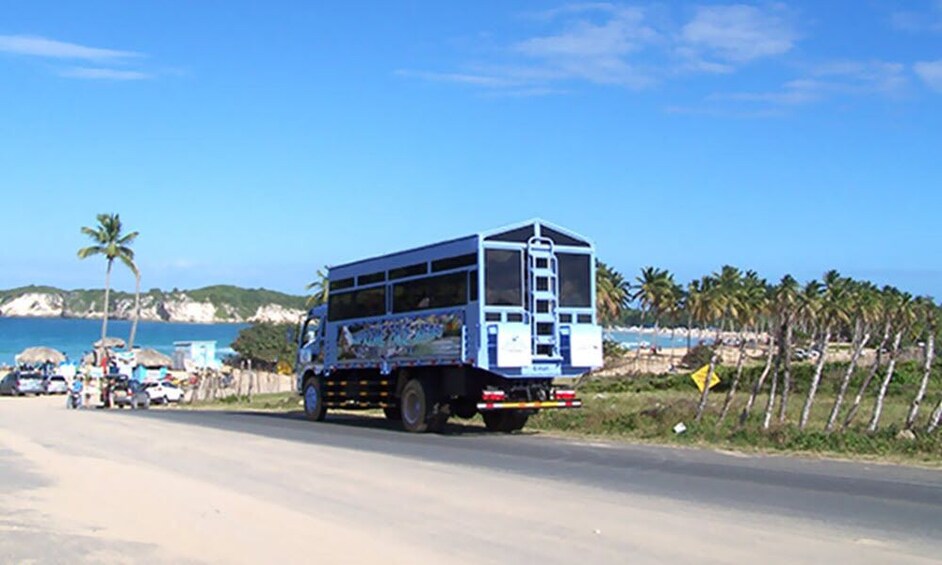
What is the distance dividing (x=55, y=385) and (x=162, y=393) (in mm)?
16128

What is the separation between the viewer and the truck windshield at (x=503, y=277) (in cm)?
2223

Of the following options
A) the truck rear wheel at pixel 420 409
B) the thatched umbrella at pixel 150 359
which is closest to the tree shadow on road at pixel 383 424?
the truck rear wheel at pixel 420 409

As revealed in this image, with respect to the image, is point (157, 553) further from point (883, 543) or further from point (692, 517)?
point (883, 543)

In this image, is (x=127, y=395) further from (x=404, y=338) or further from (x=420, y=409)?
(x=420, y=409)

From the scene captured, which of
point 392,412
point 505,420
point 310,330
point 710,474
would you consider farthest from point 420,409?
point 710,474

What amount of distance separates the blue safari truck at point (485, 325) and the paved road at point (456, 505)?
303 centimetres

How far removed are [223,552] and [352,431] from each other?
1602 cm

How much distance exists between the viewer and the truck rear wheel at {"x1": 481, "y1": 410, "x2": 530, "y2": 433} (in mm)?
24891

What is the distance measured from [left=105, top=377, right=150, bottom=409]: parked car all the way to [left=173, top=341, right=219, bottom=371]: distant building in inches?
1271

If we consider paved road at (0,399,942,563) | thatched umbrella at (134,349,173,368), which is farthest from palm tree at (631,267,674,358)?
paved road at (0,399,942,563)

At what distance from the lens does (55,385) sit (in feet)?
226

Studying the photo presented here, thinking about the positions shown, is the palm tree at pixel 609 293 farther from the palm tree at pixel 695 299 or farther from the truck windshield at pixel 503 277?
the truck windshield at pixel 503 277

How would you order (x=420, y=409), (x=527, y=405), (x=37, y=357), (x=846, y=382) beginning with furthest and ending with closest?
(x=37, y=357) → (x=420, y=409) → (x=527, y=405) → (x=846, y=382)

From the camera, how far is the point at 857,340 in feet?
68.4
